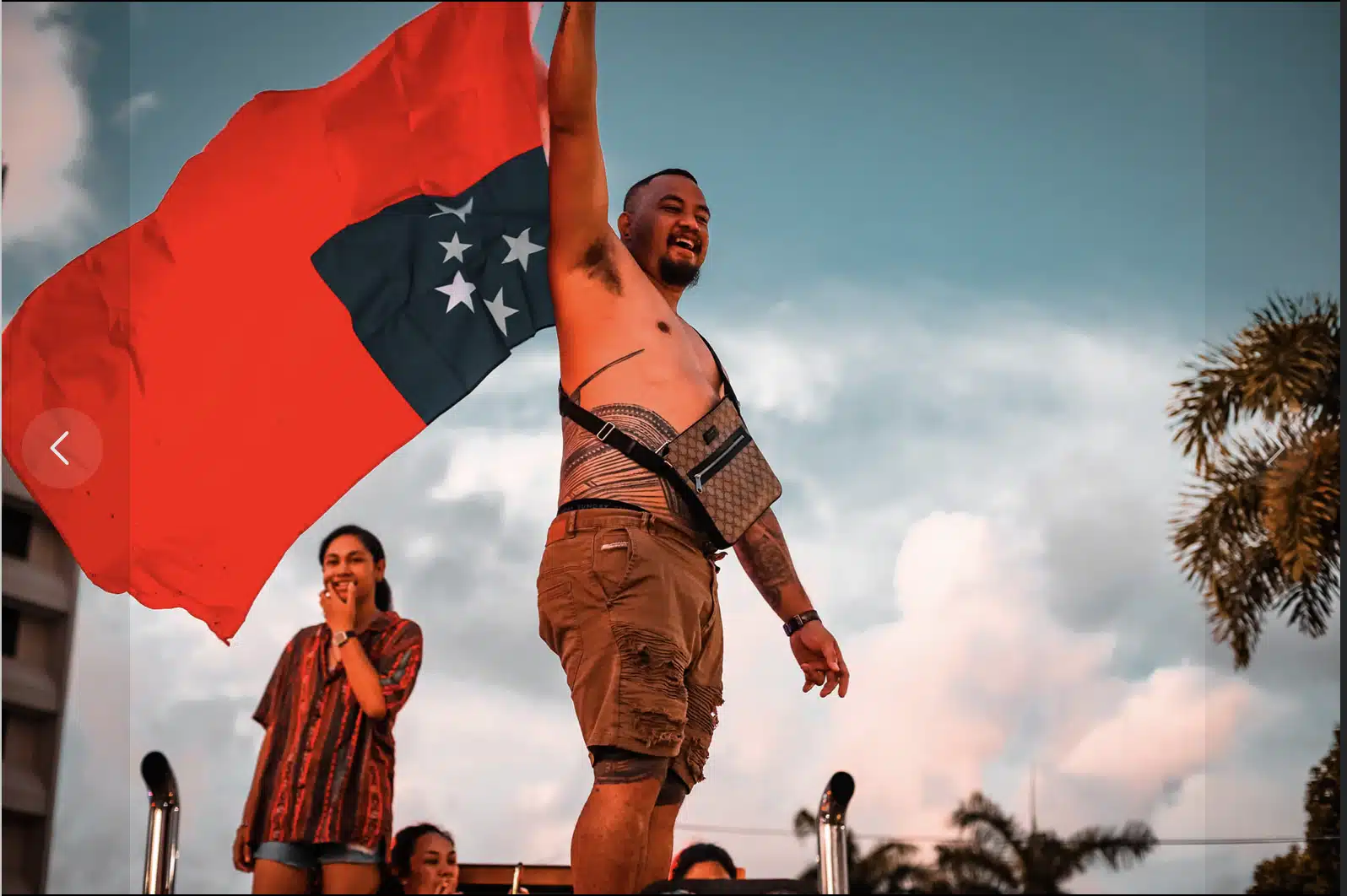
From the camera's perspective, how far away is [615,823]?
3260mm

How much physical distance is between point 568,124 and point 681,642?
4.43 ft

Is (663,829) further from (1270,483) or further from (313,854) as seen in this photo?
(1270,483)

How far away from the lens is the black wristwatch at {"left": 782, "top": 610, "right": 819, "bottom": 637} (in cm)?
400

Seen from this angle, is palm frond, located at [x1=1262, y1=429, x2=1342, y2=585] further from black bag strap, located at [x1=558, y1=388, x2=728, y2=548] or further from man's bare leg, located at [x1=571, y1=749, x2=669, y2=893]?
man's bare leg, located at [x1=571, y1=749, x2=669, y2=893]

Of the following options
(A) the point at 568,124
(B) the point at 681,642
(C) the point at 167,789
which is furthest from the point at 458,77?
(C) the point at 167,789

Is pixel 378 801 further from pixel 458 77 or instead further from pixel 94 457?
pixel 458 77

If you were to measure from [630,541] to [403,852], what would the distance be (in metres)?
2.84

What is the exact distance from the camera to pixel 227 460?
4.71 m

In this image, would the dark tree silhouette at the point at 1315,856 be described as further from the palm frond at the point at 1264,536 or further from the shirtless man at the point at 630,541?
the shirtless man at the point at 630,541

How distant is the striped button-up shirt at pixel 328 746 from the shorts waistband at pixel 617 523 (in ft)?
6.43

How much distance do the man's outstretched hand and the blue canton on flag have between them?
1.46 metres
